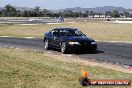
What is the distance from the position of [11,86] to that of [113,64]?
7099 millimetres

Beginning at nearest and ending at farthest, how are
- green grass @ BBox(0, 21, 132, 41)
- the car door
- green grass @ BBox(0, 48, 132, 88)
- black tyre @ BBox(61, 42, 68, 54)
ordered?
green grass @ BBox(0, 48, 132, 88)
black tyre @ BBox(61, 42, 68, 54)
the car door
green grass @ BBox(0, 21, 132, 41)

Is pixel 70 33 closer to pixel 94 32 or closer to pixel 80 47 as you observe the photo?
pixel 80 47

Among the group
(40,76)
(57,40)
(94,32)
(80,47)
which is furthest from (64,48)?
(94,32)

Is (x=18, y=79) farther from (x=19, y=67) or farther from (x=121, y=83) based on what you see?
(x=121, y=83)

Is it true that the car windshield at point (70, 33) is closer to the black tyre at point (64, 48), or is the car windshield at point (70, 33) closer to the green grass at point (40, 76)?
the black tyre at point (64, 48)

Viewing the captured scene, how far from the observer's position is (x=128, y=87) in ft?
32.4

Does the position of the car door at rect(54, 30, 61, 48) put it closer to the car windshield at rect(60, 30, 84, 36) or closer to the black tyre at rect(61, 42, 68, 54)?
the car windshield at rect(60, 30, 84, 36)

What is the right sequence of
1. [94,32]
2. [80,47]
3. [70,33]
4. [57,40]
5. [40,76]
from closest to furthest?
1. [40,76]
2. [80,47]
3. [70,33]
4. [57,40]
5. [94,32]

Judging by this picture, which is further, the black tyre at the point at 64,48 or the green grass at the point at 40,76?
the black tyre at the point at 64,48

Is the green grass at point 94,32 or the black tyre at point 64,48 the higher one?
the black tyre at point 64,48

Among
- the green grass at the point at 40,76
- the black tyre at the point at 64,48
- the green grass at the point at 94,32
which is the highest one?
the green grass at the point at 40,76

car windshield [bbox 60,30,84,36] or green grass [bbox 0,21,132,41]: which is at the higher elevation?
car windshield [bbox 60,30,84,36]

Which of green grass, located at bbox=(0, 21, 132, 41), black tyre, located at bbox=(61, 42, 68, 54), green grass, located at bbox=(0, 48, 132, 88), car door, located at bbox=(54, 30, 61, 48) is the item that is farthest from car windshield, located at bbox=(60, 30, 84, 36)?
green grass, located at bbox=(0, 21, 132, 41)

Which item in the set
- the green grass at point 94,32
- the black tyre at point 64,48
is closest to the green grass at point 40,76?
the black tyre at point 64,48
